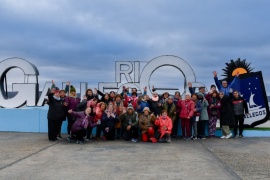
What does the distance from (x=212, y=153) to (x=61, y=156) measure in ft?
11.4

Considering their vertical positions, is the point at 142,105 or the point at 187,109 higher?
the point at 142,105

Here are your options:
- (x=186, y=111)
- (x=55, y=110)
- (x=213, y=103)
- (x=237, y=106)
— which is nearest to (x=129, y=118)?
(x=186, y=111)

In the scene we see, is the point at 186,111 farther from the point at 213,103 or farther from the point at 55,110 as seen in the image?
the point at 55,110

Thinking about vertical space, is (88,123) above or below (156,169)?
above

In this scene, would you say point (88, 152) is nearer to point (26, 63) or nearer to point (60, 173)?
point (60, 173)

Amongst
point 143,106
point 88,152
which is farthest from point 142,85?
point 88,152

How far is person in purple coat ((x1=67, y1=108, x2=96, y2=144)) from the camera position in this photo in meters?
10.2

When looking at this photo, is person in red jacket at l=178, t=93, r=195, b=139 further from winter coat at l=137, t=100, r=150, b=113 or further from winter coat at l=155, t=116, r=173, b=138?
winter coat at l=137, t=100, r=150, b=113

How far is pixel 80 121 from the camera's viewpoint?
10328 millimetres

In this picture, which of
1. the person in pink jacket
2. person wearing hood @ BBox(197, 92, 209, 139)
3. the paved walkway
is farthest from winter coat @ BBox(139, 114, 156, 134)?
person wearing hood @ BBox(197, 92, 209, 139)

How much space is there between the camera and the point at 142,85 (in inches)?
558

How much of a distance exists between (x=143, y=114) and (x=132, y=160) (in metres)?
3.58

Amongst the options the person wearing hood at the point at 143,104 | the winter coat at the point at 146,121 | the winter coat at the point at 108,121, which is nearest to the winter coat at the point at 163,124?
the winter coat at the point at 146,121

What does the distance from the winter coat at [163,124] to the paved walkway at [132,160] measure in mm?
412
